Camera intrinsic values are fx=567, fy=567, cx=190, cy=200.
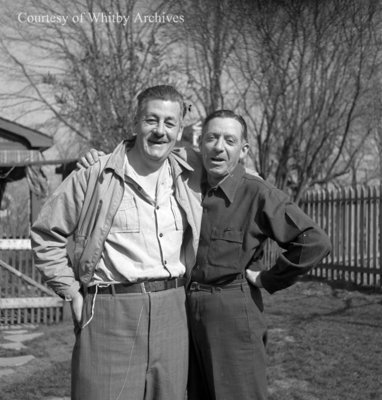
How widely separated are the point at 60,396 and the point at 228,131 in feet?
9.36

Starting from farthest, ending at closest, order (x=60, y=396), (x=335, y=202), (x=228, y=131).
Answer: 1. (x=335, y=202)
2. (x=60, y=396)
3. (x=228, y=131)

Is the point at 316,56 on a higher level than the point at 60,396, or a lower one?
higher

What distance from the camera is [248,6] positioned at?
36.2ft

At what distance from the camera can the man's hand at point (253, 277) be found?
2.77 metres

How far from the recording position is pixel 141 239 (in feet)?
8.45

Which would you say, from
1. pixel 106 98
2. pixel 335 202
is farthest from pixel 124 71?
pixel 335 202

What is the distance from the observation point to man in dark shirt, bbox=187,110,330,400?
2.68 metres

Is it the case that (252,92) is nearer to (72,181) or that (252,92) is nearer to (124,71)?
(124,71)

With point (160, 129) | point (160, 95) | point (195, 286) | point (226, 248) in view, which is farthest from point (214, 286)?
point (160, 95)

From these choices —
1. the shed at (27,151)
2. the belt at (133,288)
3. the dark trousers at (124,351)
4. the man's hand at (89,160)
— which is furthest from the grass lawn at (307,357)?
the shed at (27,151)

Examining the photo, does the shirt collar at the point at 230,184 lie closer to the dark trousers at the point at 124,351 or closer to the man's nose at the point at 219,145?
the man's nose at the point at 219,145

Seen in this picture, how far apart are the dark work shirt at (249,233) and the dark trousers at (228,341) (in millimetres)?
101

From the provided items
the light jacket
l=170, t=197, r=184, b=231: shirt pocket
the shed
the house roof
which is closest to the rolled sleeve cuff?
the light jacket

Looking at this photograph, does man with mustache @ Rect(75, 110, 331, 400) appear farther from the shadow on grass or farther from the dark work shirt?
the shadow on grass
